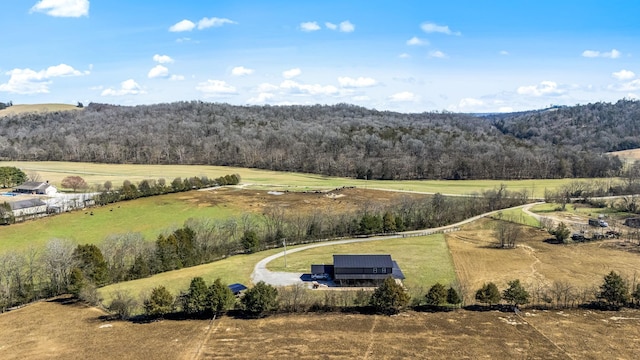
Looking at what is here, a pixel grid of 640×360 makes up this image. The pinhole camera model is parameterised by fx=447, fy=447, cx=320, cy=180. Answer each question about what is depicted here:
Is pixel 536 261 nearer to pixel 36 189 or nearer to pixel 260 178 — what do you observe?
pixel 260 178

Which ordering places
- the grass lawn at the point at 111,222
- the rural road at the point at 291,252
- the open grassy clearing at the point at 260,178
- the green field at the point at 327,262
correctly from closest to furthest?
the green field at the point at 327,262
the rural road at the point at 291,252
the grass lawn at the point at 111,222
the open grassy clearing at the point at 260,178

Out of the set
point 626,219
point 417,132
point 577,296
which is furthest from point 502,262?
point 417,132

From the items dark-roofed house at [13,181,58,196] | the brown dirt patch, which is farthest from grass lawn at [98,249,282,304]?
dark-roofed house at [13,181,58,196]

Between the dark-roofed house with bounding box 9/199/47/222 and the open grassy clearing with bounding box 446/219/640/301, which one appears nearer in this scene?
the open grassy clearing with bounding box 446/219/640/301

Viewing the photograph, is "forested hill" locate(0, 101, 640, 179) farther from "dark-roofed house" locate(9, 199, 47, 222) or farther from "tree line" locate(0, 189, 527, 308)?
"dark-roofed house" locate(9, 199, 47, 222)

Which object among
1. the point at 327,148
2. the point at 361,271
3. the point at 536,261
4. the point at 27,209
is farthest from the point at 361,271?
the point at 327,148

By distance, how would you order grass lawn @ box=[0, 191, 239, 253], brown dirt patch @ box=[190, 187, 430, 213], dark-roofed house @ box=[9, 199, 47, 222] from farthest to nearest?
brown dirt patch @ box=[190, 187, 430, 213]
dark-roofed house @ box=[9, 199, 47, 222]
grass lawn @ box=[0, 191, 239, 253]

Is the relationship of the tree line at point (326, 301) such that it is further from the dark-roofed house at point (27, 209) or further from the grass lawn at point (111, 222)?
the dark-roofed house at point (27, 209)

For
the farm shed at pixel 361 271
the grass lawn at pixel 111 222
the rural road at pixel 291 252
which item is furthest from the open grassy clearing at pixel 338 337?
the grass lawn at pixel 111 222
